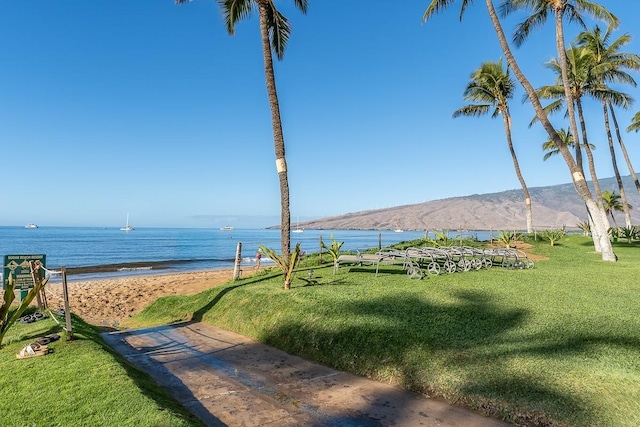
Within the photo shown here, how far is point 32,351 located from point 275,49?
11797 mm

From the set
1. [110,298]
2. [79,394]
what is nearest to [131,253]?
[110,298]

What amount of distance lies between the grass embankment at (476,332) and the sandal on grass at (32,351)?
3392 millimetres

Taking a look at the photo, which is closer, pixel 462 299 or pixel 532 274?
pixel 462 299

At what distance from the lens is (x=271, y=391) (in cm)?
477

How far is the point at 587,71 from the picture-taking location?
70.9 feet

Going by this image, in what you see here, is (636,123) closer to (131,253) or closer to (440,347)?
(440,347)

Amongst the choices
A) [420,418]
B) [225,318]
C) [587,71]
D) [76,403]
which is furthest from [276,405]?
[587,71]

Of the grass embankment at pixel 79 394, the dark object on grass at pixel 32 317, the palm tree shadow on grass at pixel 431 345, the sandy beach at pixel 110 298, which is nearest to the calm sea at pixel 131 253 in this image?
the sandy beach at pixel 110 298

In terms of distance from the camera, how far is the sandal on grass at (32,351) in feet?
17.9

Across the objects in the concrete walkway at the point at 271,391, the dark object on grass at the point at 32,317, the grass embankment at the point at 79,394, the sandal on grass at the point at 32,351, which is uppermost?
the sandal on grass at the point at 32,351

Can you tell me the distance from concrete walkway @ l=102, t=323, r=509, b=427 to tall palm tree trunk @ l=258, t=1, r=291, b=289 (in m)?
4.35

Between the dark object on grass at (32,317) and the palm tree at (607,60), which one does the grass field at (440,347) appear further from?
Result: the palm tree at (607,60)

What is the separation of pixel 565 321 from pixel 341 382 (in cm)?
391

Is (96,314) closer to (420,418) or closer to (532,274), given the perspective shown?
(420,418)
